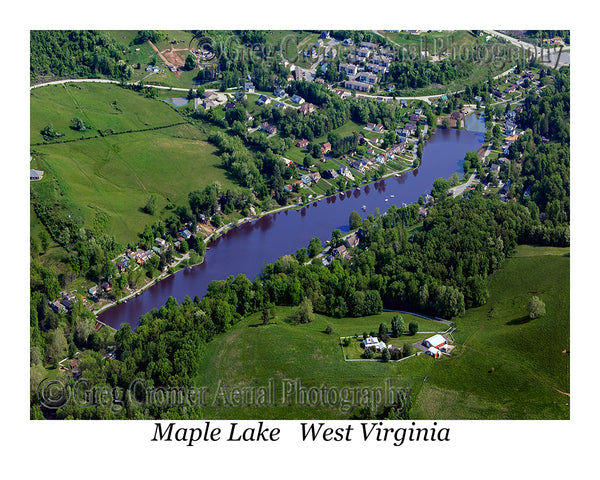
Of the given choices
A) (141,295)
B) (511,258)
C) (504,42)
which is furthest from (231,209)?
(504,42)

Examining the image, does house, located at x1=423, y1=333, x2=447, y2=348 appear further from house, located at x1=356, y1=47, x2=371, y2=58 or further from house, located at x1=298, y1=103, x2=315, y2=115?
house, located at x1=356, y1=47, x2=371, y2=58

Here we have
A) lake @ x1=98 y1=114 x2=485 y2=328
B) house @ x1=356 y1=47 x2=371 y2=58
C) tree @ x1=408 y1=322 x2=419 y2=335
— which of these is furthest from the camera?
house @ x1=356 y1=47 x2=371 y2=58

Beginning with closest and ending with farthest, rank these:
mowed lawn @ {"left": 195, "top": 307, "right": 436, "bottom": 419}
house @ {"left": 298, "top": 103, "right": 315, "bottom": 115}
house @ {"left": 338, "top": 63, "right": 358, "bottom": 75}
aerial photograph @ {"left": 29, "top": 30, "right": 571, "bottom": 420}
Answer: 1. mowed lawn @ {"left": 195, "top": 307, "right": 436, "bottom": 419}
2. aerial photograph @ {"left": 29, "top": 30, "right": 571, "bottom": 420}
3. house @ {"left": 298, "top": 103, "right": 315, "bottom": 115}
4. house @ {"left": 338, "top": 63, "right": 358, "bottom": 75}

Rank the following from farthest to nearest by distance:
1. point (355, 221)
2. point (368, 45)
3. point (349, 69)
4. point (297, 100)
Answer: point (368, 45) → point (349, 69) → point (297, 100) → point (355, 221)

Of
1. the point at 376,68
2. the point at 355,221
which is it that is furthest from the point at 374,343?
the point at 376,68

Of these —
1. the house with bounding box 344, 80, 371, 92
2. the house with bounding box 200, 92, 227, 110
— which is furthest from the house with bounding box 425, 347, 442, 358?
the house with bounding box 344, 80, 371, 92

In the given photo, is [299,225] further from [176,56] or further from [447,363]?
[176,56]
